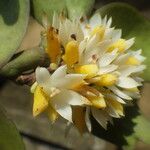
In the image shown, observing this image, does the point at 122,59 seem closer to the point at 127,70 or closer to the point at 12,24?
the point at 127,70

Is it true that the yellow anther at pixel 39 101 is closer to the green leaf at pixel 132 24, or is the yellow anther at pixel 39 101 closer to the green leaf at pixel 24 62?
the green leaf at pixel 24 62

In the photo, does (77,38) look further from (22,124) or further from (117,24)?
(22,124)

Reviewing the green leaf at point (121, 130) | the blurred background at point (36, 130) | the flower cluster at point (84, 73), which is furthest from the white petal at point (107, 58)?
the blurred background at point (36, 130)

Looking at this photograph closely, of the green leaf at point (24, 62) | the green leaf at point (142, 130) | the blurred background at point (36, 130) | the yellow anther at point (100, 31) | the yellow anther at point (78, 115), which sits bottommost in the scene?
the blurred background at point (36, 130)

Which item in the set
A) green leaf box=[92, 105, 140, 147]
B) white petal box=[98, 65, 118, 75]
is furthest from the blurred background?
white petal box=[98, 65, 118, 75]

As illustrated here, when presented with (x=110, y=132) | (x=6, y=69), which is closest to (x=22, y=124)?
(x=110, y=132)

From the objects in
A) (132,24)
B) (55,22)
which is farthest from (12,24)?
(132,24)
